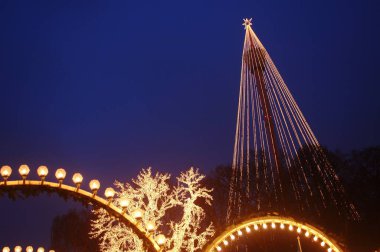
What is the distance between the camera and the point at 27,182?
31.7ft

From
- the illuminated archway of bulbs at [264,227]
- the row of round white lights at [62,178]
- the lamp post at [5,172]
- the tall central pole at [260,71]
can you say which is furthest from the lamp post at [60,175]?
the tall central pole at [260,71]

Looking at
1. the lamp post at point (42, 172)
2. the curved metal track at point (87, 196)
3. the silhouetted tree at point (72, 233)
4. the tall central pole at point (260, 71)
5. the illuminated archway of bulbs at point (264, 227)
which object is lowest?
the illuminated archway of bulbs at point (264, 227)

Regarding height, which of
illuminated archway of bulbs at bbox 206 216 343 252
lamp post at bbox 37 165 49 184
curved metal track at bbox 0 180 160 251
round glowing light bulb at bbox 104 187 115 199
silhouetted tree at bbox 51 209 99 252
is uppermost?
silhouetted tree at bbox 51 209 99 252

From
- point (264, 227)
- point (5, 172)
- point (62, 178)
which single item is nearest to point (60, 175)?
point (62, 178)

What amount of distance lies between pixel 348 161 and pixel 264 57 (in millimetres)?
18668

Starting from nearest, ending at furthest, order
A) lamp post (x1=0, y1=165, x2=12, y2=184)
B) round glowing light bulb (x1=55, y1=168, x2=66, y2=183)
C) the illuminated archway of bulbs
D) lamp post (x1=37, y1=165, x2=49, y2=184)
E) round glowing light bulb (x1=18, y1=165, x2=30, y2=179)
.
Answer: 1. lamp post (x1=0, y1=165, x2=12, y2=184)
2. round glowing light bulb (x1=18, y1=165, x2=30, y2=179)
3. lamp post (x1=37, y1=165, x2=49, y2=184)
4. round glowing light bulb (x1=55, y1=168, x2=66, y2=183)
5. the illuminated archway of bulbs

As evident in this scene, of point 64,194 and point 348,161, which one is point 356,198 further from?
point 64,194

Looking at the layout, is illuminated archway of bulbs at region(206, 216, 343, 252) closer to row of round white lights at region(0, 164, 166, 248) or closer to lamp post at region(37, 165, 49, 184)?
row of round white lights at region(0, 164, 166, 248)

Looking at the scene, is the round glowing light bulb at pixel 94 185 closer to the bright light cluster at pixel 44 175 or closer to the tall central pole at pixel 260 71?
the bright light cluster at pixel 44 175

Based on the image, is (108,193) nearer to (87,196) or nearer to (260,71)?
(87,196)

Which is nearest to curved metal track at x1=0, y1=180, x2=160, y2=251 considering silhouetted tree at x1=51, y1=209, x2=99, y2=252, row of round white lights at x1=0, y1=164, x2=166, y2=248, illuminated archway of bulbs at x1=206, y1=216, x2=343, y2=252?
row of round white lights at x1=0, y1=164, x2=166, y2=248

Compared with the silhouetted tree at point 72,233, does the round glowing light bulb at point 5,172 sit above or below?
below

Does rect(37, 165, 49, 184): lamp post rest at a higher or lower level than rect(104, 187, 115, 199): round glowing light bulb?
higher

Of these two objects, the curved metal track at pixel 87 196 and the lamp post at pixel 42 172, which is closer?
the curved metal track at pixel 87 196
